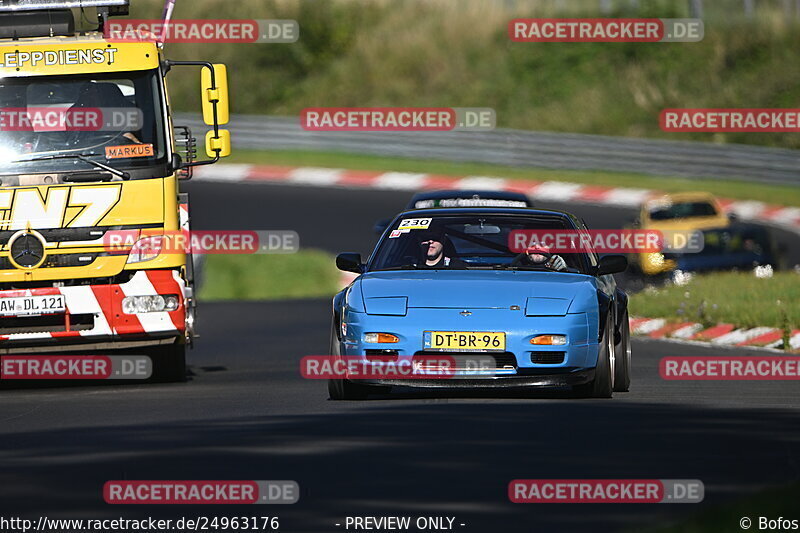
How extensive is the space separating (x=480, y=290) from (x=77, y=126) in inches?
170

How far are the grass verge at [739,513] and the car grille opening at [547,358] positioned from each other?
4.11 meters

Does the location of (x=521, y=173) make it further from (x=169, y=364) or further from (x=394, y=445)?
(x=394, y=445)

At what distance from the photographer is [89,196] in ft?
47.0

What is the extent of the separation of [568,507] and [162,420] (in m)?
4.24

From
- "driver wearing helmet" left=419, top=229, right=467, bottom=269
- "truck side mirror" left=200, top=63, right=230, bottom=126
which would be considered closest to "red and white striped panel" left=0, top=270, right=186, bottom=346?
"truck side mirror" left=200, top=63, right=230, bottom=126

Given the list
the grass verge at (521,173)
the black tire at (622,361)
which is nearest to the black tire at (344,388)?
the black tire at (622,361)

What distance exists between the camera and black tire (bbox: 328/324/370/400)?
12.1m

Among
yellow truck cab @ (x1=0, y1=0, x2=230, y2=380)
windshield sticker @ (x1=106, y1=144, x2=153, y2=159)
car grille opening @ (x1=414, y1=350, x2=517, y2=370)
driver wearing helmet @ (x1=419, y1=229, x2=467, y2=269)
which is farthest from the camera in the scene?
windshield sticker @ (x1=106, y1=144, x2=153, y2=159)

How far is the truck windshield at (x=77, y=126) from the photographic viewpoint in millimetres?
14336

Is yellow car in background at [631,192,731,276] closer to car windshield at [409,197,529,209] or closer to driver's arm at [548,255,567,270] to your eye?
car windshield at [409,197,529,209]

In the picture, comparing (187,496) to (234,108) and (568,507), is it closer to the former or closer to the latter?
(568,507)

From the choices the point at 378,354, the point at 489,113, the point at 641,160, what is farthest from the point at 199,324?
the point at 489,113

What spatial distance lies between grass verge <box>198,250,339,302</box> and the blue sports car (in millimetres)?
16372

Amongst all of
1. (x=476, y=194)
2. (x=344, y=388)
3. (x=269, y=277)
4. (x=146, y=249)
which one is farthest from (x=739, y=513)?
(x=269, y=277)
